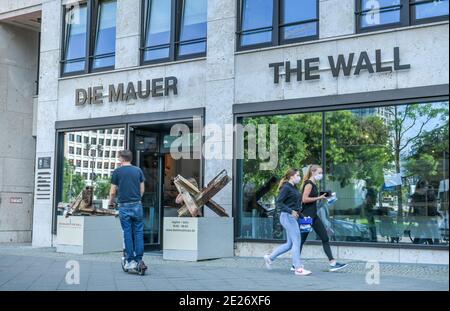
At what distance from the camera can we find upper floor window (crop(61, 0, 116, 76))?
16109 mm

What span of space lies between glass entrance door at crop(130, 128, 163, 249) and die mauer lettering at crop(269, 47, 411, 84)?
3.99 meters

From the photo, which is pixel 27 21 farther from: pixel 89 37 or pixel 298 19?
pixel 298 19

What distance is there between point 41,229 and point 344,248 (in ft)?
27.7

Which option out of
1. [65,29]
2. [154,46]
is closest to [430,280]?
[154,46]

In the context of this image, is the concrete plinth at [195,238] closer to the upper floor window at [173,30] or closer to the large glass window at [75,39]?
the upper floor window at [173,30]

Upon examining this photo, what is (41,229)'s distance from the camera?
16.5 meters

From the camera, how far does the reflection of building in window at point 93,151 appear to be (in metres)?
15.8

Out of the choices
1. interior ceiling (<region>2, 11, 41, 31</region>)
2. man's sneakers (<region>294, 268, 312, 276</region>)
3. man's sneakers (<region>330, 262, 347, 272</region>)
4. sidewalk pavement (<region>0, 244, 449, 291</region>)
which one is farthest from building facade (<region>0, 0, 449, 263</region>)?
man's sneakers (<region>294, 268, 312, 276</region>)

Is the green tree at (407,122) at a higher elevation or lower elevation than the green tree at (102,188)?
higher

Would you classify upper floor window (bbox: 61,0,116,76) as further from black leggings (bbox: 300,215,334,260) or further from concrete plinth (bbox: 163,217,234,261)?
black leggings (bbox: 300,215,334,260)

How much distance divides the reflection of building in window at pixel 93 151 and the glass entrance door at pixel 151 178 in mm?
505

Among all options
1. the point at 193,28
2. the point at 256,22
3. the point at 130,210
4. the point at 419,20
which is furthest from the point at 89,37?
the point at 419,20

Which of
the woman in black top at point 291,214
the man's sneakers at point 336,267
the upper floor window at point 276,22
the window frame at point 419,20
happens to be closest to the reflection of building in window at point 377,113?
the window frame at point 419,20
